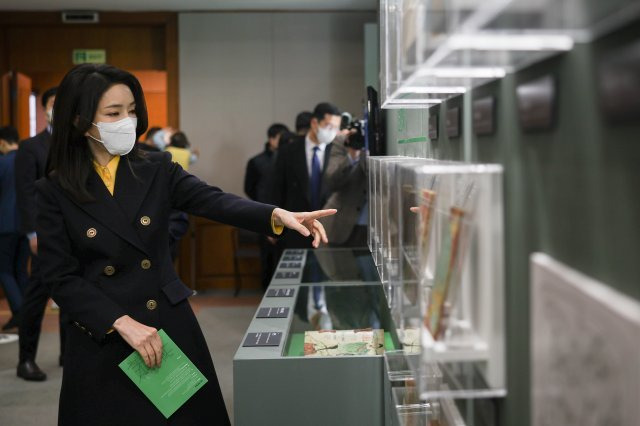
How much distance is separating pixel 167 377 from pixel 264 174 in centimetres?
574

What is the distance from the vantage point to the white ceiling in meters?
8.01

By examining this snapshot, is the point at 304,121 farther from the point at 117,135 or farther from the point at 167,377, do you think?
the point at 167,377

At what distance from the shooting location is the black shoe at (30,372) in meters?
4.76

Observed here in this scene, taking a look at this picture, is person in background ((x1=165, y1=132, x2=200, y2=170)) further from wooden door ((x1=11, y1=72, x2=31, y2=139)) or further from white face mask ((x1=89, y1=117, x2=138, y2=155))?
white face mask ((x1=89, y1=117, x2=138, y2=155))

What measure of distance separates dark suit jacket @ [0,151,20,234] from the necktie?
83.9 inches

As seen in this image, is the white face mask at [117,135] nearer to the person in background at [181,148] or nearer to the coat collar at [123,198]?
the coat collar at [123,198]

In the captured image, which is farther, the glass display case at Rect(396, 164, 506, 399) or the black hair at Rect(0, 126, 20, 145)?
the black hair at Rect(0, 126, 20, 145)

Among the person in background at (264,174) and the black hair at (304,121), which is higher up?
the black hair at (304,121)

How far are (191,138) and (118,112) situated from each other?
21.2 ft

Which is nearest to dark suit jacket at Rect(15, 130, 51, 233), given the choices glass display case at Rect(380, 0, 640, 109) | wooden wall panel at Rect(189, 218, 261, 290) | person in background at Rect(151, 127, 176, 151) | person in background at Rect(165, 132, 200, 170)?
person in background at Rect(165, 132, 200, 170)

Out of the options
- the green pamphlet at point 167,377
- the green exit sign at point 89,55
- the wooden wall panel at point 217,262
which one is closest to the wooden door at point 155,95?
the green exit sign at point 89,55

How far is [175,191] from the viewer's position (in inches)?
91.8

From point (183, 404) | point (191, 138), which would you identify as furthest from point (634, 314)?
point (191, 138)

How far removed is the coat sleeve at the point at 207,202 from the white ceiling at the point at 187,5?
6.06m
